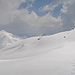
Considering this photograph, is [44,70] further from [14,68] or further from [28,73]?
[14,68]

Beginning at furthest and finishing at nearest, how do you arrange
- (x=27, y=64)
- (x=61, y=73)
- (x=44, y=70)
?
(x=27, y=64)
(x=44, y=70)
(x=61, y=73)

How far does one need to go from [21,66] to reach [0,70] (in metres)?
3.63

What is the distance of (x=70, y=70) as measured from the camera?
18781mm

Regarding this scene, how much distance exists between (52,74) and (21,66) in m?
6.11

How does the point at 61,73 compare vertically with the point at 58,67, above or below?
below

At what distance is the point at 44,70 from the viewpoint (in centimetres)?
1981

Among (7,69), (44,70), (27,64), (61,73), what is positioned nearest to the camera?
(61,73)

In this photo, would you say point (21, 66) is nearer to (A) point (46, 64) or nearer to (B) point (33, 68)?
(B) point (33, 68)

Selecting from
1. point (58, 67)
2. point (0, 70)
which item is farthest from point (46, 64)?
point (0, 70)

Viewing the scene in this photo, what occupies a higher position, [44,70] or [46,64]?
[46,64]

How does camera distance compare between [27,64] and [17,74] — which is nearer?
[17,74]

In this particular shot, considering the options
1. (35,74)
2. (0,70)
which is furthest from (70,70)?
(0,70)

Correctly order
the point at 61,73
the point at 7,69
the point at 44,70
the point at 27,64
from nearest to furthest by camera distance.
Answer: the point at 61,73 → the point at 44,70 → the point at 7,69 → the point at 27,64

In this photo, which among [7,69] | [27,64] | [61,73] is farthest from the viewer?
[27,64]
